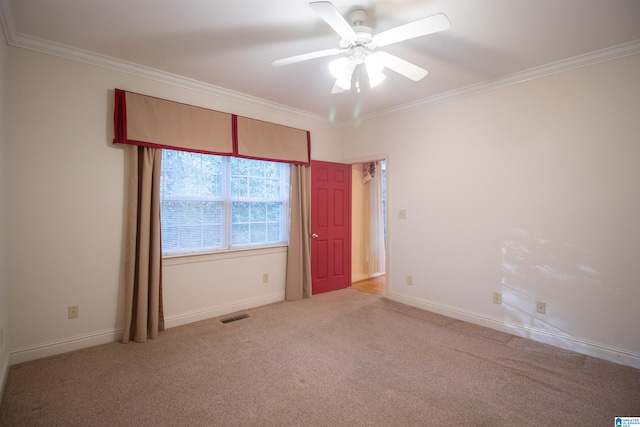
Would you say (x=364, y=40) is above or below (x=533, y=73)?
below

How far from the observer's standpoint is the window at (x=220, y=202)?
3.19 meters

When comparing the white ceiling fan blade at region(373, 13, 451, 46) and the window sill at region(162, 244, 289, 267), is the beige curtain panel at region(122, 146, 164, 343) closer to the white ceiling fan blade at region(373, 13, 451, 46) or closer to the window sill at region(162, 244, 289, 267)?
the window sill at region(162, 244, 289, 267)

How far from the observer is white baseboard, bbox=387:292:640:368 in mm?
2492

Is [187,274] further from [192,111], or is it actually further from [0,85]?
Result: [0,85]

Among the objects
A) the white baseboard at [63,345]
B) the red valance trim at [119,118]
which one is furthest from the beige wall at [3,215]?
the red valance trim at [119,118]

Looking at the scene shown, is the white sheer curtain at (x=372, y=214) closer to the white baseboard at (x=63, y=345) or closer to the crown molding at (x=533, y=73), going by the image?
the crown molding at (x=533, y=73)

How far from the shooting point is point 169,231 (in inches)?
125

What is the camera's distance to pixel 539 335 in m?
2.90

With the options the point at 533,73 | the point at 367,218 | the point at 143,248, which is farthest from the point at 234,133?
the point at 533,73

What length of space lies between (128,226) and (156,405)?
159cm

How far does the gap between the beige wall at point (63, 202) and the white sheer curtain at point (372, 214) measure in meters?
3.33

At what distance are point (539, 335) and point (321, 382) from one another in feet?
7.14

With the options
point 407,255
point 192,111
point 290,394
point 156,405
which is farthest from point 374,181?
point 156,405

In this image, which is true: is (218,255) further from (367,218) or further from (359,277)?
(367,218)
